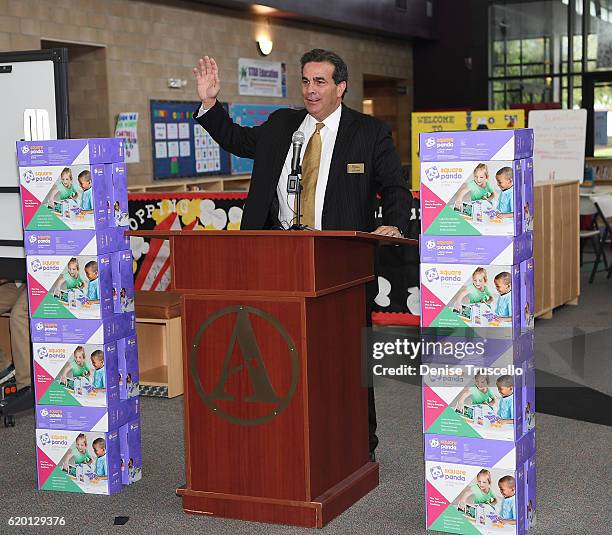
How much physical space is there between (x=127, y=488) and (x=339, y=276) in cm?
132

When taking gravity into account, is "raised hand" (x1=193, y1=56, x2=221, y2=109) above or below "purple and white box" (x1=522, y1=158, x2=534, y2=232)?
above

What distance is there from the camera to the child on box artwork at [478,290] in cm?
340

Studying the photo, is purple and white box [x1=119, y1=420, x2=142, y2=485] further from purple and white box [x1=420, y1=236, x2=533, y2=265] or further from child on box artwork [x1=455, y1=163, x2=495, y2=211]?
child on box artwork [x1=455, y1=163, x2=495, y2=211]

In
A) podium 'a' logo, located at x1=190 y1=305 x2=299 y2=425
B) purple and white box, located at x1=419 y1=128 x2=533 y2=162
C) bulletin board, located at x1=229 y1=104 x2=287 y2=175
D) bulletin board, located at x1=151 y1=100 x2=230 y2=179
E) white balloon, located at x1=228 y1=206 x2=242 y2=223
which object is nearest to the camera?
purple and white box, located at x1=419 y1=128 x2=533 y2=162

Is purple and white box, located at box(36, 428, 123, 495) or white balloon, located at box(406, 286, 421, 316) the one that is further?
white balloon, located at box(406, 286, 421, 316)

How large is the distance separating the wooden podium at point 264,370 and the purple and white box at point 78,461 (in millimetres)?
449

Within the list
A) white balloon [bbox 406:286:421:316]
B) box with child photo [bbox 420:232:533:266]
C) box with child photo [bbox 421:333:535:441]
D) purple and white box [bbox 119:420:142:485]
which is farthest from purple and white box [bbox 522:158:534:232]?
Answer: white balloon [bbox 406:286:421:316]

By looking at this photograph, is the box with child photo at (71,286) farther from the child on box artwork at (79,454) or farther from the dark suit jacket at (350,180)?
the dark suit jacket at (350,180)

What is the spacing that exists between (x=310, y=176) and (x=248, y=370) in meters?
0.92

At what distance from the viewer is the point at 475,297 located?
3.41 meters

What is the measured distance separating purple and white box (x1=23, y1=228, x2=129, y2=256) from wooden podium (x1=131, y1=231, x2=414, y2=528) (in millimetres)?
486

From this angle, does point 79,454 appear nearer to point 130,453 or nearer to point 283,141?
point 130,453

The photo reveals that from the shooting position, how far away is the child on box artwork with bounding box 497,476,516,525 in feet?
11.3

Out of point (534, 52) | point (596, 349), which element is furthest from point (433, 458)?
point (534, 52)
